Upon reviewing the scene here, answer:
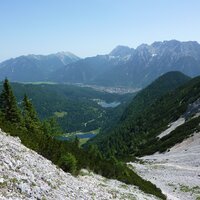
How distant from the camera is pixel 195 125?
114562mm

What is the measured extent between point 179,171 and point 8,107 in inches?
1450

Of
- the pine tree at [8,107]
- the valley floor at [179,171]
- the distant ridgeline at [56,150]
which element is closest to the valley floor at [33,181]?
the distant ridgeline at [56,150]

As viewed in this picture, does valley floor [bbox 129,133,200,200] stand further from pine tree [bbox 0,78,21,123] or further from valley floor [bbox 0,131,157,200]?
pine tree [bbox 0,78,21,123]

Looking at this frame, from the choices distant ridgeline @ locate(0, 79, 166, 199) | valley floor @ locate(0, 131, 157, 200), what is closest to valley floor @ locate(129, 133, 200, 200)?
distant ridgeline @ locate(0, 79, 166, 199)

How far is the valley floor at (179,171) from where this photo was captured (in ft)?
181

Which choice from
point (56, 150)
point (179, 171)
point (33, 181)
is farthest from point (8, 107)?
point (33, 181)

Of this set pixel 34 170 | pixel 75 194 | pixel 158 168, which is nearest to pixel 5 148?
pixel 34 170

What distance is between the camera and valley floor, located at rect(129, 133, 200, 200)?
55.3 m

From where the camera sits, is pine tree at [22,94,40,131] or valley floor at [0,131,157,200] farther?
pine tree at [22,94,40,131]

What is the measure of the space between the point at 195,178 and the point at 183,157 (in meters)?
22.8

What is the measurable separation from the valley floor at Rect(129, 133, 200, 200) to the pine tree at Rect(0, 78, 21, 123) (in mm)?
27232

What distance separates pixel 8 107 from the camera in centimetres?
6134

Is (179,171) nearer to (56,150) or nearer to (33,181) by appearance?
(56,150)

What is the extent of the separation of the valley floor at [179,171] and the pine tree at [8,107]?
89.3ft
